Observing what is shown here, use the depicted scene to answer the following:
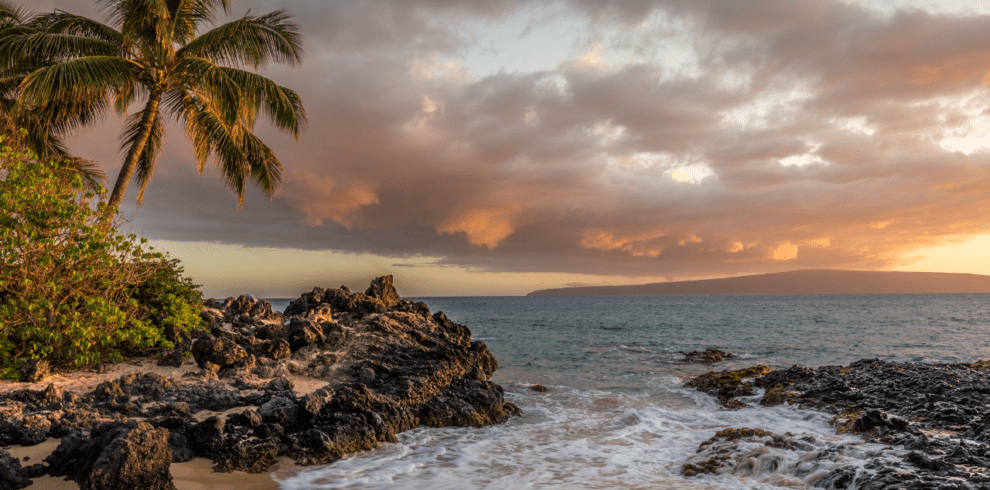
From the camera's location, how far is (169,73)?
15.8 metres

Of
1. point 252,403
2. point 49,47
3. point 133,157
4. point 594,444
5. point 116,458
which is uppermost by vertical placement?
point 49,47

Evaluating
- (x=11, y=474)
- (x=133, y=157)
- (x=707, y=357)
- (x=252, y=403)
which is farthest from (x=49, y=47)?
(x=707, y=357)

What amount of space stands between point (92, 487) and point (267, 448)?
2491mm

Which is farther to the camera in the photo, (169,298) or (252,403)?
(169,298)

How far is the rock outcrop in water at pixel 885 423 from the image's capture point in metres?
7.35

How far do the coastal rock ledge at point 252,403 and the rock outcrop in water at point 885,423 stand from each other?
6.43 meters

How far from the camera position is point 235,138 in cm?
1689

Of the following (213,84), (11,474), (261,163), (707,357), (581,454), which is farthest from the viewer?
(707,357)

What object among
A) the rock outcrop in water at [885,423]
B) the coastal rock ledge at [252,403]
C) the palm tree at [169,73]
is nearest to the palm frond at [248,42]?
the palm tree at [169,73]

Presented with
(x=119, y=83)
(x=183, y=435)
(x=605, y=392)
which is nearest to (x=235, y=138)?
(x=119, y=83)

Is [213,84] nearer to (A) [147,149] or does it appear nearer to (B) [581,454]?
(A) [147,149]

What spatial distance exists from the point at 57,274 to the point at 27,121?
29.7 ft

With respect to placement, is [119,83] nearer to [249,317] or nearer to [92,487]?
[249,317]

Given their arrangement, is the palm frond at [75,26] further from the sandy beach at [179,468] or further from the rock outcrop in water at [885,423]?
the rock outcrop in water at [885,423]
